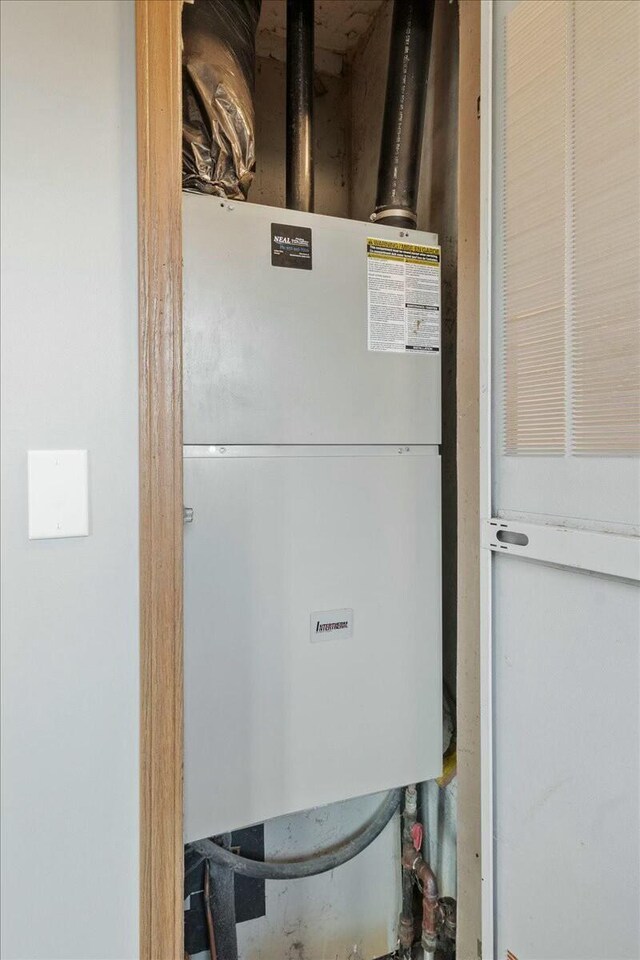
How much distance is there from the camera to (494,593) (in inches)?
35.0

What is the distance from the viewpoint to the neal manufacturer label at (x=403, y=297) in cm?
106

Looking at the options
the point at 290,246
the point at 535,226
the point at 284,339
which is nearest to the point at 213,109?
the point at 290,246

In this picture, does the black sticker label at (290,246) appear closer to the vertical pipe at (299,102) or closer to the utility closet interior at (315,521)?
the utility closet interior at (315,521)

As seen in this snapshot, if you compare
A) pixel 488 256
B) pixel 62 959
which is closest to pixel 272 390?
pixel 488 256

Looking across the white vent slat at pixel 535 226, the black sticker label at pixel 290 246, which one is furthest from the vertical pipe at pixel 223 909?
the black sticker label at pixel 290 246

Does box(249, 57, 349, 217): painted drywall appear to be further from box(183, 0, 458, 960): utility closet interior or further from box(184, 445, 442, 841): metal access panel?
box(184, 445, 442, 841): metal access panel

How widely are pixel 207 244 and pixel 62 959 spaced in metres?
1.04

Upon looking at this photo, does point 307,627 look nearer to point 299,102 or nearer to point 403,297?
point 403,297

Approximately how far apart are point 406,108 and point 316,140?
619 millimetres

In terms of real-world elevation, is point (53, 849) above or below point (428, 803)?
above

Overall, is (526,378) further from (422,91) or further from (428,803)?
(428,803)

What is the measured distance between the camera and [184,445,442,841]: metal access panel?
929 millimetres

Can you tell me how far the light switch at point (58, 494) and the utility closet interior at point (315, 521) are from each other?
0.30m

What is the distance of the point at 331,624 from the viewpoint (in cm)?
103
